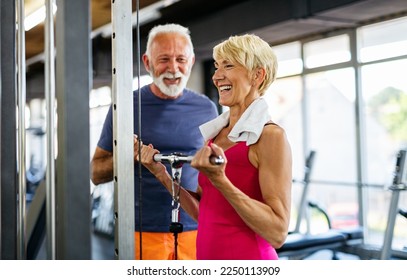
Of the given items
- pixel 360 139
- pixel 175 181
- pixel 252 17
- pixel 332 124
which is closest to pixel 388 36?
pixel 252 17

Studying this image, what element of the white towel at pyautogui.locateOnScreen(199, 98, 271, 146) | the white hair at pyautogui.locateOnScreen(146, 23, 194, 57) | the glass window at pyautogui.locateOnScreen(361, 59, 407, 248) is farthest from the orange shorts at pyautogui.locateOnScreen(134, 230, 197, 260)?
the glass window at pyautogui.locateOnScreen(361, 59, 407, 248)

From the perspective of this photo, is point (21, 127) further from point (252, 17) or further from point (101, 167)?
point (252, 17)

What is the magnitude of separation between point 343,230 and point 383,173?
2.58 ft

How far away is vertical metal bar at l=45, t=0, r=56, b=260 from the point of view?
113 centimetres

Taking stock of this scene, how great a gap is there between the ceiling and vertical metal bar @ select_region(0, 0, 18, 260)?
0.08 m

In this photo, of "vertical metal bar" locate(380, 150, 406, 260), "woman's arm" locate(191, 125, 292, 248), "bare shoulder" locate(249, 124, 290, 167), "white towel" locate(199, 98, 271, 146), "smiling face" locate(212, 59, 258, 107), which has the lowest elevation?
"vertical metal bar" locate(380, 150, 406, 260)

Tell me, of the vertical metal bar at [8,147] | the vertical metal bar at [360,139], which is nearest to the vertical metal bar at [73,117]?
the vertical metal bar at [8,147]

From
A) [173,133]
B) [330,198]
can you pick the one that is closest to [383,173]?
[330,198]

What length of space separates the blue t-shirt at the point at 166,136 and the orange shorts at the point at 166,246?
2 cm

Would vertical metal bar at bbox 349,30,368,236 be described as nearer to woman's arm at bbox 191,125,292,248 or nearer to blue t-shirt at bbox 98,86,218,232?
blue t-shirt at bbox 98,86,218,232

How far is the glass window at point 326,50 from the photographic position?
183 inches

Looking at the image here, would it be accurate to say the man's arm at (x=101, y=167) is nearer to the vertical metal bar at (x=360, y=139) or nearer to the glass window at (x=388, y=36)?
the glass window at (x=388, y=36)
